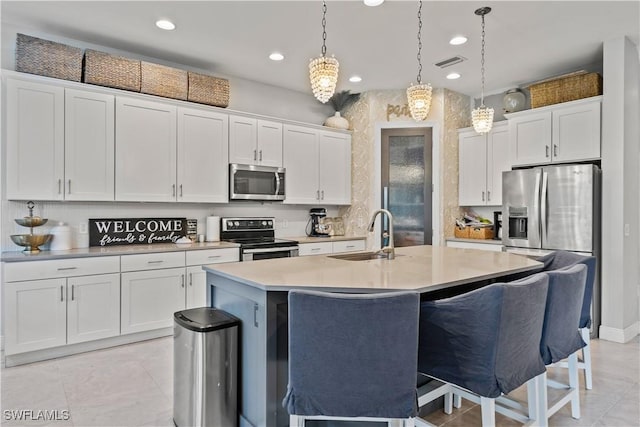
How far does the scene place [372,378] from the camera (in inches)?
58.5

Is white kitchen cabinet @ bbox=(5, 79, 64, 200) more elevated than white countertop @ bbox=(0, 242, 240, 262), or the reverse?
white kitchen cabinet @ bbox=(5, 79, 64, 200)

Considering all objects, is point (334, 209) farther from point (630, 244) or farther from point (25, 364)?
point (25, 364)

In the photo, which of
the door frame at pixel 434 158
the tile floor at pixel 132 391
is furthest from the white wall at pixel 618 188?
the door frame at pixel 434 158

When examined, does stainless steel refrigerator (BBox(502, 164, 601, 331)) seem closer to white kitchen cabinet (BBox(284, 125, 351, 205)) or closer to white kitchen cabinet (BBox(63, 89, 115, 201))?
white kitchen cabinet (BBox(284, 125, 351, 205))

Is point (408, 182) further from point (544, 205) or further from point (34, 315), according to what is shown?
point (34, 315)

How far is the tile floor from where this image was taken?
2309mm

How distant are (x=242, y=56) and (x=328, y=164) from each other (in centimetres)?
184

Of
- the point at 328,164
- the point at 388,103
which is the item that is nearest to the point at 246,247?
the point at 328,164

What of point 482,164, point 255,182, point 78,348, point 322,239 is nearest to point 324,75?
point 255,182

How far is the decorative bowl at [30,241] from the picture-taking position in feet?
10.7

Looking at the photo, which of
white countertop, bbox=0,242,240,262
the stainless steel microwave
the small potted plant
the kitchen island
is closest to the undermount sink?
the kitchen island

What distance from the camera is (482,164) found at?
515cm

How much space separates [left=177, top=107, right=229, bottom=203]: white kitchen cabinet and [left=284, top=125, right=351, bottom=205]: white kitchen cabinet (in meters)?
0.87

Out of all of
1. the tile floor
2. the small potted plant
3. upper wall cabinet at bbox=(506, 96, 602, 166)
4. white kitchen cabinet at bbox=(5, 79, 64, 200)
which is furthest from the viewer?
the small potted plant
